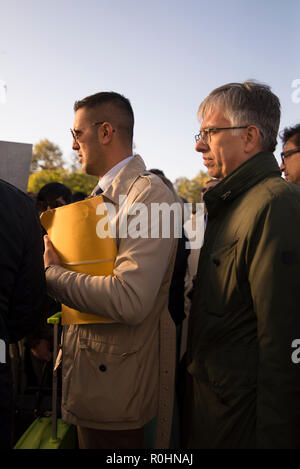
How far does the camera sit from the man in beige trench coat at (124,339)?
1642 millimetres

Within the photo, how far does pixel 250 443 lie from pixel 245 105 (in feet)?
4.78

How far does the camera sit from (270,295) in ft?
4.27

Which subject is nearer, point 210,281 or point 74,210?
point 210,281

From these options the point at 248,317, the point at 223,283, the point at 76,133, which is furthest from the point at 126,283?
the point at 76,133

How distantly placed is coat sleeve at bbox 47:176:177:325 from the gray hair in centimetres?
55

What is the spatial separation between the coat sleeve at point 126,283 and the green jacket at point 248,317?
0.21 metres

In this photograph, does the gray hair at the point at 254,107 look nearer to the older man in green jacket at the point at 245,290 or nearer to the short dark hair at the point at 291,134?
the older man in green jacket at the point at 245,290

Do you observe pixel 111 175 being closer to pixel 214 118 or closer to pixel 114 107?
pixel 114 107

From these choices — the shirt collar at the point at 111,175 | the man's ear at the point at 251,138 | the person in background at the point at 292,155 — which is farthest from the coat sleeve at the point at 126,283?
the person in background at the point at 292,155

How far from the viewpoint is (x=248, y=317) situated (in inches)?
56.6

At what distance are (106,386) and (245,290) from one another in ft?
2.63

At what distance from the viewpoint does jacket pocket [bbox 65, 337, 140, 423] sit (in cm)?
167

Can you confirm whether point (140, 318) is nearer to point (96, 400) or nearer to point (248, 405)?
point (96, 400)

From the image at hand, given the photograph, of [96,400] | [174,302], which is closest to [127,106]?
[174,302]
